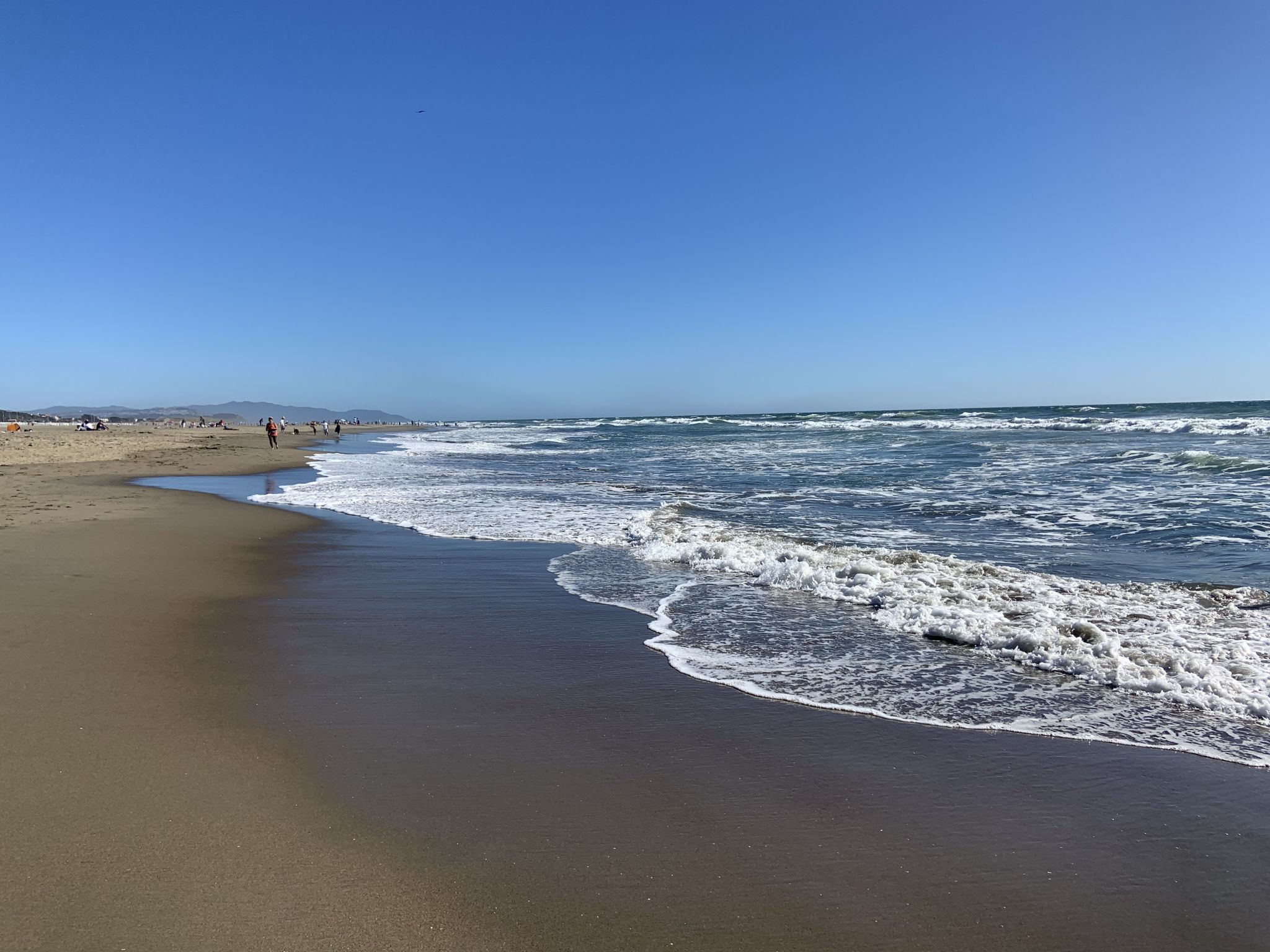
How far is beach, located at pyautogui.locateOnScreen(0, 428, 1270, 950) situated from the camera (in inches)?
93.5

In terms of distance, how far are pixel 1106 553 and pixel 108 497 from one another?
16.7 meters

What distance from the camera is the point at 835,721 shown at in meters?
4.08

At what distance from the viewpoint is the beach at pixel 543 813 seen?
2.38 meters

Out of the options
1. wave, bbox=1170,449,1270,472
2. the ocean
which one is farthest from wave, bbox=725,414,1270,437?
the ocean

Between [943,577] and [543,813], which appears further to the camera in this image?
[943,577]

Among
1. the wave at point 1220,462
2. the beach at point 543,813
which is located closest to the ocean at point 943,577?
the wave at point 1220,462

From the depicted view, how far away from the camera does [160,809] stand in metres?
2.96

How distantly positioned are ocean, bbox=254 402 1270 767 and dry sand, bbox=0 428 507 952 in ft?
7.30

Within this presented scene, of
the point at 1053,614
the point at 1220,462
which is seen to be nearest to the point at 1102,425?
the point at 1220,462

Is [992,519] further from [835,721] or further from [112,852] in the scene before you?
[112,852]

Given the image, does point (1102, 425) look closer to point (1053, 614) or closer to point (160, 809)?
point (1053, 614)

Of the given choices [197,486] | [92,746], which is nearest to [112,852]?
[92,746]

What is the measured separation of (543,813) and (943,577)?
5.41m

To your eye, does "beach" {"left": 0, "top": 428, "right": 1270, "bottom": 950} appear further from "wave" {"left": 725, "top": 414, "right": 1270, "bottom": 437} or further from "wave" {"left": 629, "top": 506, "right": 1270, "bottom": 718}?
"wave" {"left": 725, "top": 414, "right": 1270, "bottom": 437}
